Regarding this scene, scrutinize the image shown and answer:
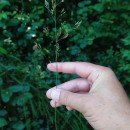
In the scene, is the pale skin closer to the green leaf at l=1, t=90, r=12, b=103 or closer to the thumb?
the thumb

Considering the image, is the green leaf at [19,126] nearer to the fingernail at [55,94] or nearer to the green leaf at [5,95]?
the green leaf at [5,95]

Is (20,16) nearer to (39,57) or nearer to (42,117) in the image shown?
(39,57)

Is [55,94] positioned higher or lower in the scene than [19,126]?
higher

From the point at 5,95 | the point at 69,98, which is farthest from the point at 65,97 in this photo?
the point at 5,95

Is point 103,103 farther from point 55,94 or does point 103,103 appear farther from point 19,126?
point 19,126

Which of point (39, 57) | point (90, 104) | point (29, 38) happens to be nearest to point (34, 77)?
point (39, 57)

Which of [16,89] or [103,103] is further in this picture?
[16,89]

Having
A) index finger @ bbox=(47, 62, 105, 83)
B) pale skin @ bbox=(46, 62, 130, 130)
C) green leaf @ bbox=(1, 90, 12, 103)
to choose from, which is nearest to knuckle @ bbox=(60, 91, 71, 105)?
pale skin @ bbox=(46, 62, 130, 130)
